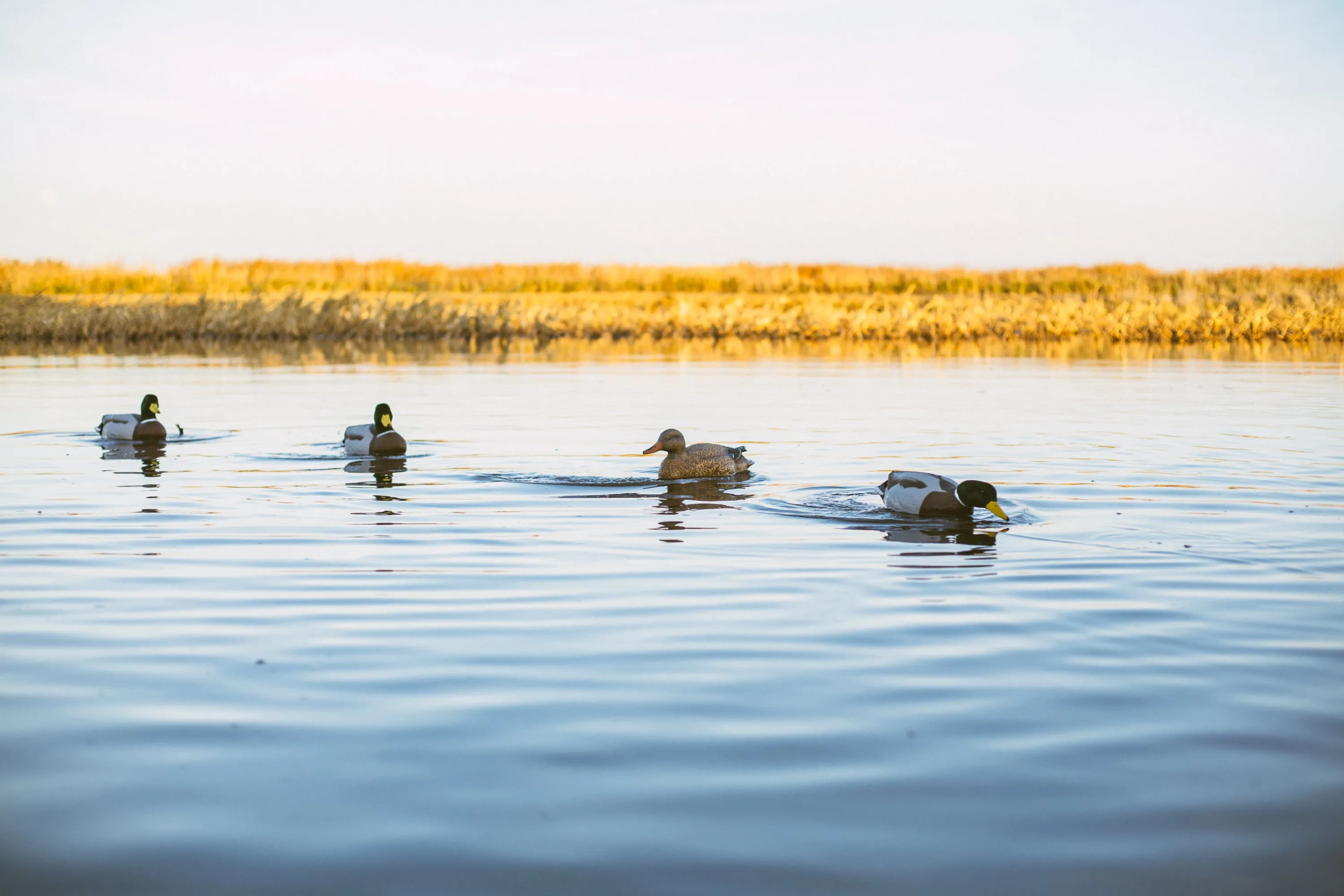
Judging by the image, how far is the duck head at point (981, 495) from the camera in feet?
36.4

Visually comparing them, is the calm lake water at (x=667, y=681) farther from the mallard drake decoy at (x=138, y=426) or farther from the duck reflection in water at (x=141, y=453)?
the mallard drake decoy at (x=138, y=426)

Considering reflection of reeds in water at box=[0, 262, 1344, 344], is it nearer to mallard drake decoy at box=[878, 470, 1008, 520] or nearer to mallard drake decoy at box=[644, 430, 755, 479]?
mallard drake decoy at box=[644, 430, 755, 479]

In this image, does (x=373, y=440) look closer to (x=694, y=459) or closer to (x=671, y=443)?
(x=671, y=443)

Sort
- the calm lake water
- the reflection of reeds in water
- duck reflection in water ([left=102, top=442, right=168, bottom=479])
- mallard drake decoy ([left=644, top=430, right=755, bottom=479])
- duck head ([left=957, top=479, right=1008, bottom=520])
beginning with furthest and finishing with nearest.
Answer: the reflection of reeds in water < duck reflection in water ([left=102, top=442, right=168, bottom=479]) < mallard drake decoy ([left=644, top=430, right=755, bottom=479]) < duck head ([left=957, top=479, right=1008, bottom=520]) < the calm lake water

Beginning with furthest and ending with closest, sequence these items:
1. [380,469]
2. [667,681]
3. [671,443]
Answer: [380,469]
[671,443]
[667,681]

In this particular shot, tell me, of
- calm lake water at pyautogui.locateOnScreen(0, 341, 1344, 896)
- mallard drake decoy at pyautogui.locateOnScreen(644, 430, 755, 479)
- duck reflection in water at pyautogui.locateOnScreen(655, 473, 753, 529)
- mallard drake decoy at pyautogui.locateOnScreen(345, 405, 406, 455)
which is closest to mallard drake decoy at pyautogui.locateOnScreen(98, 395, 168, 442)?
calm lake water at pyautogui.locateOnScreen(0, 341, 1344, 896)

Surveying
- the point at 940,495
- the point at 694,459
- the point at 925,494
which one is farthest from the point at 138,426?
the point at 940,495

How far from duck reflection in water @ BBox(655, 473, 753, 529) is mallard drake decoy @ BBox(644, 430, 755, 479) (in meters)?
0.09

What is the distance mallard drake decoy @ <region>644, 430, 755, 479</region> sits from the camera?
1375 cm

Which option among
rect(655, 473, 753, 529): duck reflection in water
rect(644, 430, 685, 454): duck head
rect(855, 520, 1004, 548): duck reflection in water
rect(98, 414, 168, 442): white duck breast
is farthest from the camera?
rect(98, 414, 168, 442): white duck breast

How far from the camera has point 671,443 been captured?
1414cm

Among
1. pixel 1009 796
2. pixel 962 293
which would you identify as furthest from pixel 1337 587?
pixel 962 293

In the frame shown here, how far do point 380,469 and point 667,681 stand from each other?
9300 mm

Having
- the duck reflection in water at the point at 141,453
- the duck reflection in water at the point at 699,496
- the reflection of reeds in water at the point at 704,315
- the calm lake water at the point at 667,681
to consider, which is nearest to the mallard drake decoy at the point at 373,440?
the calm lake water at the point at 667,681
